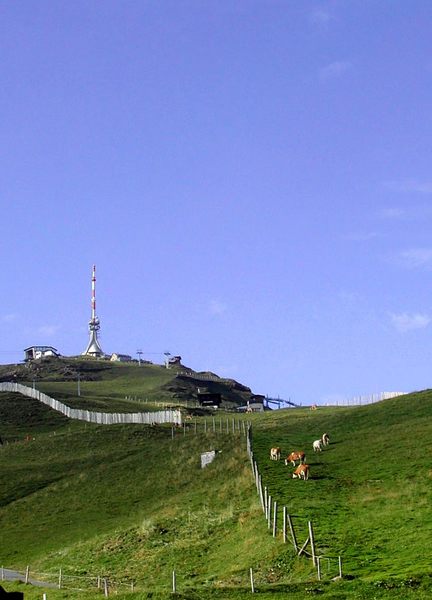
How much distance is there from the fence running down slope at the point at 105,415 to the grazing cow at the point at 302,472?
52130mm

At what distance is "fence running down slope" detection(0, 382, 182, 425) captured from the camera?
4897 inches

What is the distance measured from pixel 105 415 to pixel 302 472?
227ft

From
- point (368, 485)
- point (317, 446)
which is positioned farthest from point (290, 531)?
point (317, 446)

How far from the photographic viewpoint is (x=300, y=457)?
76938 millimetres

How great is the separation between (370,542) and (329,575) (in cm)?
701

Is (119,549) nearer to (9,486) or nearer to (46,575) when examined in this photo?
(46,575)

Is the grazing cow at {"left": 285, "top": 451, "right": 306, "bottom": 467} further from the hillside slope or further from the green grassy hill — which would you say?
the green grassy hill

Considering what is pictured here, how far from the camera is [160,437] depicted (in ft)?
361

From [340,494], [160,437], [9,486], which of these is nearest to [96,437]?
[160,437]

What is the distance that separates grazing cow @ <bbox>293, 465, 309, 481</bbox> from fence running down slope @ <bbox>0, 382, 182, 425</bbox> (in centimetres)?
5213

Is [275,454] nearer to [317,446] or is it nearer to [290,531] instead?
[317,446]

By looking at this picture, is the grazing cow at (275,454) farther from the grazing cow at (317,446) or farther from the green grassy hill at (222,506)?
the grazing cow at (317,446)

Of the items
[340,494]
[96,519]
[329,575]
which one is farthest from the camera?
[96,519]

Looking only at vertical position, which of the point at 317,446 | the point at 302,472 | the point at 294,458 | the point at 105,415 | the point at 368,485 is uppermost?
the point at 105,415
